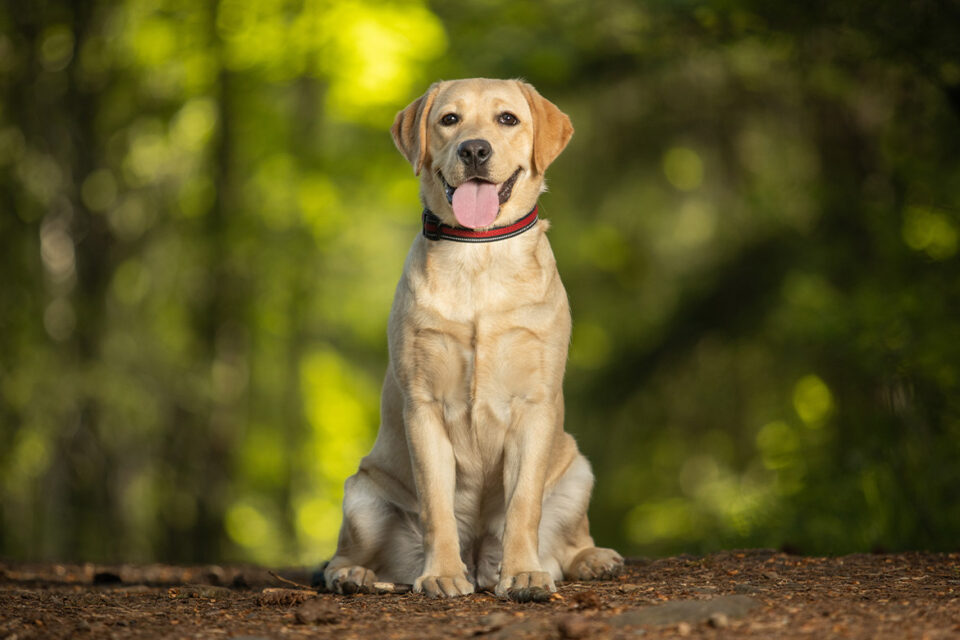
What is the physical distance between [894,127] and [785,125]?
1872 mm

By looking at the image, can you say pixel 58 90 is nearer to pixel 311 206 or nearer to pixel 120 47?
pixel 120 47

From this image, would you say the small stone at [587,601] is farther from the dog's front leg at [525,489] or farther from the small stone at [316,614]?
the small stone at [316,614]

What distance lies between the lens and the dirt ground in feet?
10.7

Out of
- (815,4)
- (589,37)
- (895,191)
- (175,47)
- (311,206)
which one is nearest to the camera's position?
(815,4)

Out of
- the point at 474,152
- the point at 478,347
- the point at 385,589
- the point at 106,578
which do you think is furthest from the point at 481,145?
the point at 106,578

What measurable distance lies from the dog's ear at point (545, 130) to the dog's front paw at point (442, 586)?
72.0 inches

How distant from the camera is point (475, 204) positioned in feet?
14.7

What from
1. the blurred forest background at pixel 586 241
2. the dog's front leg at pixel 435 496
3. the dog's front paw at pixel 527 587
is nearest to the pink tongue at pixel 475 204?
the dog's front leg at pixel 435 496

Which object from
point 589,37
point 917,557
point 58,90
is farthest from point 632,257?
point 917,557

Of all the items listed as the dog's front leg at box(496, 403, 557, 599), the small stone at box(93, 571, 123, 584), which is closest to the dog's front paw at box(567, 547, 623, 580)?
the dog's front leg at box(496, 403, 557, 599)

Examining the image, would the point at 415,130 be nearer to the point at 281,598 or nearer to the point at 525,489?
the point at 525,489

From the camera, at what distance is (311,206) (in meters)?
13.6

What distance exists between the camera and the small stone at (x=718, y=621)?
3.27 metres

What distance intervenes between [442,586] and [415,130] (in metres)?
2.03
